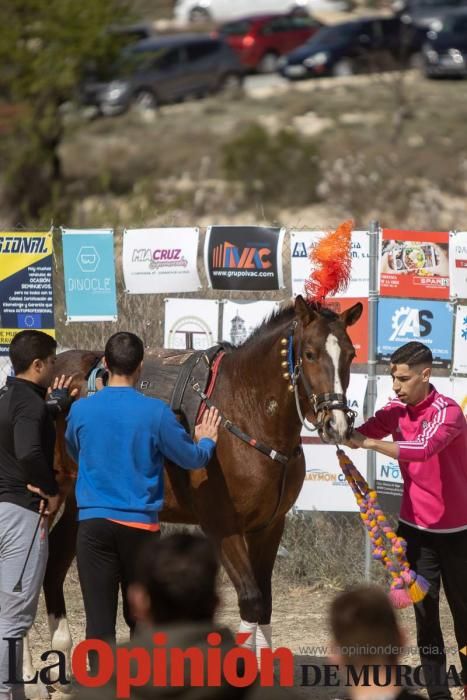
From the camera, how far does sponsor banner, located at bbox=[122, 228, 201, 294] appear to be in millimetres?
8477

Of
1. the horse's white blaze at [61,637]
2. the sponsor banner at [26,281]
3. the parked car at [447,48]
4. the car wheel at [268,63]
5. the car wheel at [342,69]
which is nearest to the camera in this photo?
the horse's white blaze at [61,637]

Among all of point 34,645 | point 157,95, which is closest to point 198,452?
point 34,645

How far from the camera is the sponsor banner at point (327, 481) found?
8.50 metres

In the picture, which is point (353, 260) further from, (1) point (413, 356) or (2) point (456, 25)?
(2) point (456, 25)

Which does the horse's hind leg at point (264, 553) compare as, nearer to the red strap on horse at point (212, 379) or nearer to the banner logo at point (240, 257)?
the red strap on horse at point (212, 379)

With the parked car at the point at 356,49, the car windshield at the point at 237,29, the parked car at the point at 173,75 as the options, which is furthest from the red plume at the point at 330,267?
the car windshield at the point at 237,29

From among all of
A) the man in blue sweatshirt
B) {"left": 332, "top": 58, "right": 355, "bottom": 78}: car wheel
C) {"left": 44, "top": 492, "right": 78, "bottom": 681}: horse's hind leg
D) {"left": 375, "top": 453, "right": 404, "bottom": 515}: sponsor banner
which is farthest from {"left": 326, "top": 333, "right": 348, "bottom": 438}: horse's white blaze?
{"left": 332, "top": 58, "right": 355, "bottom": 78}: car wheel

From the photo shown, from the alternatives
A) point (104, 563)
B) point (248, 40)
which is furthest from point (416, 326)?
point (248, 40)

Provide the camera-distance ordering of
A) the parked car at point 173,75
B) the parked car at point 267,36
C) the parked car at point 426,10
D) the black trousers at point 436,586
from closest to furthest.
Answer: the black trousers at point 436,586 → the parked car at point 173,75 → the parked car at point 426,10 → the parked car at point 267,36

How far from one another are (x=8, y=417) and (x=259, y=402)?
1.54 m

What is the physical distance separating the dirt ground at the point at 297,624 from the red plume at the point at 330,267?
2.22 m

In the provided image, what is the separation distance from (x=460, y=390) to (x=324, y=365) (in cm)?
222

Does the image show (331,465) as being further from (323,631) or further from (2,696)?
(2,696)

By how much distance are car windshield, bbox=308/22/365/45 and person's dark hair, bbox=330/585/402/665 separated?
116 ft
